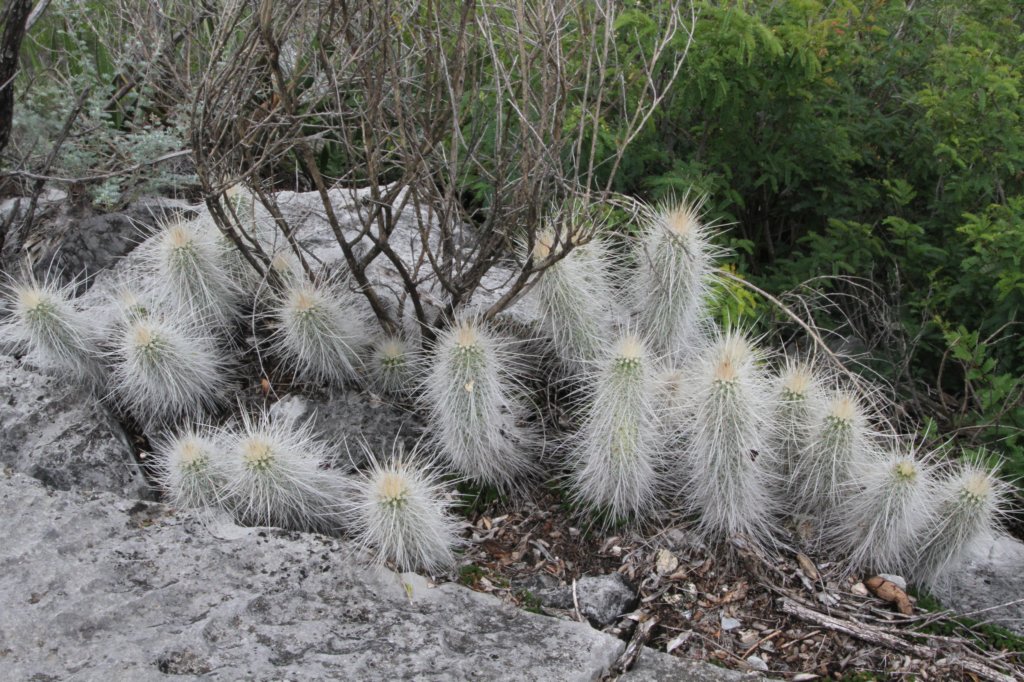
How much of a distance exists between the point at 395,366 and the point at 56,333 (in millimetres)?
1410

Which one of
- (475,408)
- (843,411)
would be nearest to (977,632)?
(843,411)

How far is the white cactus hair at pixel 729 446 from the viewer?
332 centimetres

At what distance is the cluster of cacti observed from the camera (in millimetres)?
3373

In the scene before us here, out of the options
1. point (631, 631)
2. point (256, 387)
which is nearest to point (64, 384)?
point (256, 387)

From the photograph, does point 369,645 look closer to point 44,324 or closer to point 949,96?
point 44,324

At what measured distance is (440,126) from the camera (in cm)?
378

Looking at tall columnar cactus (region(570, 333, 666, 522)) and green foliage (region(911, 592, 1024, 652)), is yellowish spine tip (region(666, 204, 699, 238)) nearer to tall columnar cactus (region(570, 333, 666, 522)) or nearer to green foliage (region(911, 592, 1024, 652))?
tall columnar cactus (region(570, 333, 666, 522))

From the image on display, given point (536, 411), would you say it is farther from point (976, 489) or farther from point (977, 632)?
point (977, 632)

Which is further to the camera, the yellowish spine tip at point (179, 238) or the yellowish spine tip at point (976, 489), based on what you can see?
the yellowish spine tip at point (179, 238)

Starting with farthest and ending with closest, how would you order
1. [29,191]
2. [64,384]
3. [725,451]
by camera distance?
[29,191] → [64,384] → [725,451]

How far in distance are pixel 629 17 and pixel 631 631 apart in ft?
8.79

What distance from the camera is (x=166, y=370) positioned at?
3.83 metres

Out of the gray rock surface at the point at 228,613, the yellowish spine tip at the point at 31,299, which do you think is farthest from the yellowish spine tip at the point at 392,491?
Answer: the yellowish spine tip at the point at 31,299

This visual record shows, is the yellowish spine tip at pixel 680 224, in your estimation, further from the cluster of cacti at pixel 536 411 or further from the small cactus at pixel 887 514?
the small cactus at pixel 887 514
